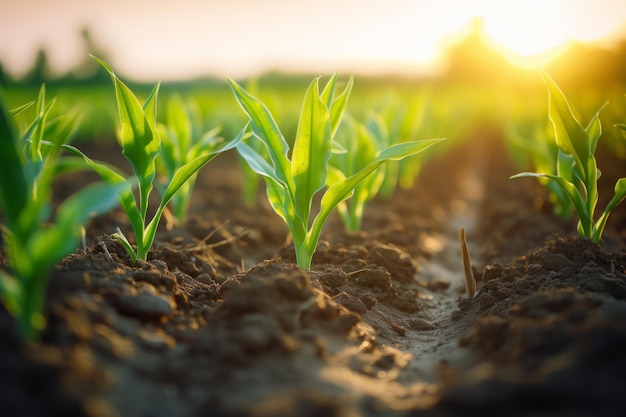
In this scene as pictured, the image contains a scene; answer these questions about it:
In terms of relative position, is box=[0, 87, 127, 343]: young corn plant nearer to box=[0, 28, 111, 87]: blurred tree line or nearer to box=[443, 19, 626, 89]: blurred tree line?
box=[443, 19, 626, 89]: blurred tree line

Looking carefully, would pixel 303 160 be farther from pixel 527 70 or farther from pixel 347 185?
pixel 527 70

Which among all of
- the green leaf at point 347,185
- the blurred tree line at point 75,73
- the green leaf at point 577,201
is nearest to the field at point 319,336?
the green leaf at point 577,201

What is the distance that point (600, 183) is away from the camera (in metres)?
5.45

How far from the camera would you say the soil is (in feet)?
4.11

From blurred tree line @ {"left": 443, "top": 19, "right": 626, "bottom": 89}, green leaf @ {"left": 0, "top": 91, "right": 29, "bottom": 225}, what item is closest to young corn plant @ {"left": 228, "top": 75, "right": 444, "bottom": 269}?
green leaf @ {"left": 0, "top": 91, "right": 29, "bottom": 225}

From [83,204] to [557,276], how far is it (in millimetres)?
1949

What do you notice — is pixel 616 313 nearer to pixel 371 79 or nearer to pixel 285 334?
pixel 285 334

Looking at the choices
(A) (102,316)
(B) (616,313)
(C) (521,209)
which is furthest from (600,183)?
(A) (102,316)

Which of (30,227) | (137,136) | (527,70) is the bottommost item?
(527,70)

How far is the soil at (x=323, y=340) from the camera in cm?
125

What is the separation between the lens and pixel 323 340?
5.58 ft

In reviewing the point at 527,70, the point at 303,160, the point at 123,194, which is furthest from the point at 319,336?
the point at 527,70

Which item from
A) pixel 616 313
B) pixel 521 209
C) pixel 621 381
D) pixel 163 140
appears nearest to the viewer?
pixel 621 381

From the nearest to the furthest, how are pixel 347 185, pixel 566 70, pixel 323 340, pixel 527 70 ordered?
1. pixel 323 340
2. pixel 347 185
3. pixel 566 70
4. pixel 527 70
